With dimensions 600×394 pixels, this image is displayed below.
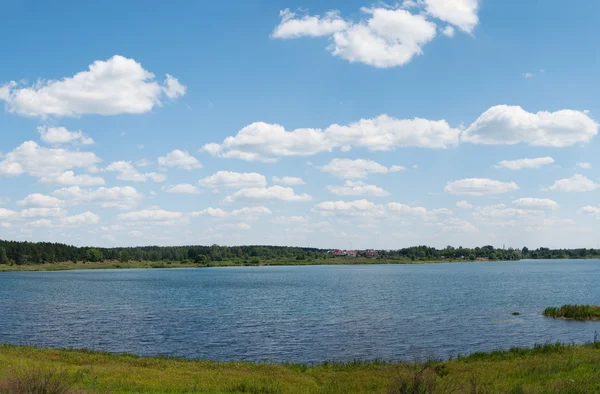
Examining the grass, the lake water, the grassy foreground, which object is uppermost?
the grassy foreground

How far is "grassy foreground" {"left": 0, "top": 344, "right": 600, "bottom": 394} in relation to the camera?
79.6 feet

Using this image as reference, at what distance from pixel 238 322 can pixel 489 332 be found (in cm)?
3339

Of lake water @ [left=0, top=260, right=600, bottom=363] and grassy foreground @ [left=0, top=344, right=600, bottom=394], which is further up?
grassy foreground @ [left=0, top=344, right=600, bottom=394]

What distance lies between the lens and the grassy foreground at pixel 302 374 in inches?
955

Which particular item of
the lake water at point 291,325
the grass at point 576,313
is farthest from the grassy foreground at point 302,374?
the grass at point 576,313

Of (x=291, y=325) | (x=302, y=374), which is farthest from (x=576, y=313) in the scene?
(x=302, y=374)

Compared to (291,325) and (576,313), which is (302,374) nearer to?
(291,325)

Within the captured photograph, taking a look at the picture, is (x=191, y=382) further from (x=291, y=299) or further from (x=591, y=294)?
(x=591, y=294)

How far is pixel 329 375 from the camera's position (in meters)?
36.0

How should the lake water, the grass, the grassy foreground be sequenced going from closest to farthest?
1. the grassy foreground
2. the lake water
3. the grass

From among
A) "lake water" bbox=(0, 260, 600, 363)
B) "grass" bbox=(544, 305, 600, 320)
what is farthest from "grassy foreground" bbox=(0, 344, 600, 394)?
"grass" bbox=(544, 305, 600, 320)

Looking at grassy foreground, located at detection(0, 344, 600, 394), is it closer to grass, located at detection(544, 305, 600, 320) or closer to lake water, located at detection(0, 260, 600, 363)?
lake water, located at detection(0, 260, 600, 363)

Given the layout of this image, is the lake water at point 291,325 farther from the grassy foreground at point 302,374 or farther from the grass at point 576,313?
the grassy foreground at point 302,374

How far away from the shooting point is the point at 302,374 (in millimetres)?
36000
